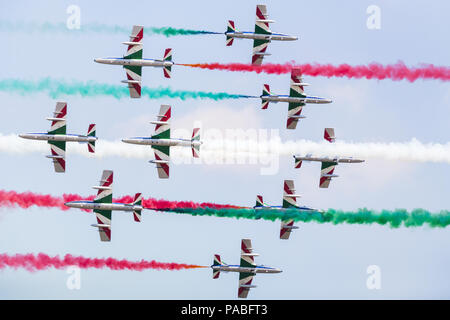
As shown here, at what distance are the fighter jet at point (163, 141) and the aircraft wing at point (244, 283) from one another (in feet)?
40.4

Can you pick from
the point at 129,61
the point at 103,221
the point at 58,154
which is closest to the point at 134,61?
the point at 129,61

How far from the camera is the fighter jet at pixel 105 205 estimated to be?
13025cm

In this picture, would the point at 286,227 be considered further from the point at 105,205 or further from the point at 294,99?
the point at 105,205

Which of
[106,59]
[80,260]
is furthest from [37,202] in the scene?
[106,59]

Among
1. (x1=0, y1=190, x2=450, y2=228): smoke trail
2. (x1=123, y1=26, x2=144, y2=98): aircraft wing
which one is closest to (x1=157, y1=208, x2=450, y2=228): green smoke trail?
(x1=0, y1=190, x2=450, y2=228): smoke trail

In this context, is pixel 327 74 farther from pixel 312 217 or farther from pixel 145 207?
pixel 145 207

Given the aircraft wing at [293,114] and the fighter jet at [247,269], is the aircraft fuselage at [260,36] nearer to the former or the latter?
the aircraft wing at [293,114]

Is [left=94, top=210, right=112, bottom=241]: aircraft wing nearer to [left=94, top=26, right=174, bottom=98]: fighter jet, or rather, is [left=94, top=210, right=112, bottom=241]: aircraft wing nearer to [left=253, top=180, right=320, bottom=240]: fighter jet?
[left=94, top=26, right=174, bottom=98]: fighter jet

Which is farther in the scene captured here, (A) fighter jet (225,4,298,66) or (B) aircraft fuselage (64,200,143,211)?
(A) fighter jet (225,4,298,66)

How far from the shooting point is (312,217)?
13525 cm

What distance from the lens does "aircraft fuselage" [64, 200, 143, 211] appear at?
13000 centimetres

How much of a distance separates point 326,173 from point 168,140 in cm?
1599

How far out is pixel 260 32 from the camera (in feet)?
443

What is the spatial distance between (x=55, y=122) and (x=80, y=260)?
43.8 ft
